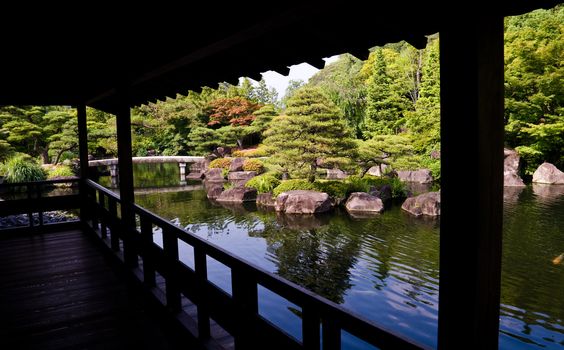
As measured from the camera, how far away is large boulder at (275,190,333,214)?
1198 centimetres

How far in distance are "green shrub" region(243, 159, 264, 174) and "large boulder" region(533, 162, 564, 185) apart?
451 inches

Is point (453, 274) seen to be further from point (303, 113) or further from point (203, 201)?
point (203, 201)

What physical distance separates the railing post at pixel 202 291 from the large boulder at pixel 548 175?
17.4 m

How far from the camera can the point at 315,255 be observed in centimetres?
815

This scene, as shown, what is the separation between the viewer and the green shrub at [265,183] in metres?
15.0

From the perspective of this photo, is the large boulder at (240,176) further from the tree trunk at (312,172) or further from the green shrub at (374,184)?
the green shrub at (374,184)

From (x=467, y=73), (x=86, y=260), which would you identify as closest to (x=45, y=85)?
(x=86, y=260)

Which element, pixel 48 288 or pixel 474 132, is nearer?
pixel 474 132

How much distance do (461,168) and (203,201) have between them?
14.1 m

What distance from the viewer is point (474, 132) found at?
1010mm

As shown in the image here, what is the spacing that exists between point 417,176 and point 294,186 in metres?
6.84

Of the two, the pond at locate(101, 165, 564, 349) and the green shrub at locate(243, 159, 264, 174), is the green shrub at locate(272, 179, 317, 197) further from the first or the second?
the green shrub at locate(243, 159, 264, 174)

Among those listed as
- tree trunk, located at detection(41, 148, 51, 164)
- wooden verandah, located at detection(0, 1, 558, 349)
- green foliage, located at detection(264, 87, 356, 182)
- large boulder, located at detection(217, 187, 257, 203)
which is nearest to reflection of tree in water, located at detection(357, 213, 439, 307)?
green foliage, located at detection(264, 87, 356, 182)

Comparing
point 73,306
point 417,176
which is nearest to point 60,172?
point 417,176
